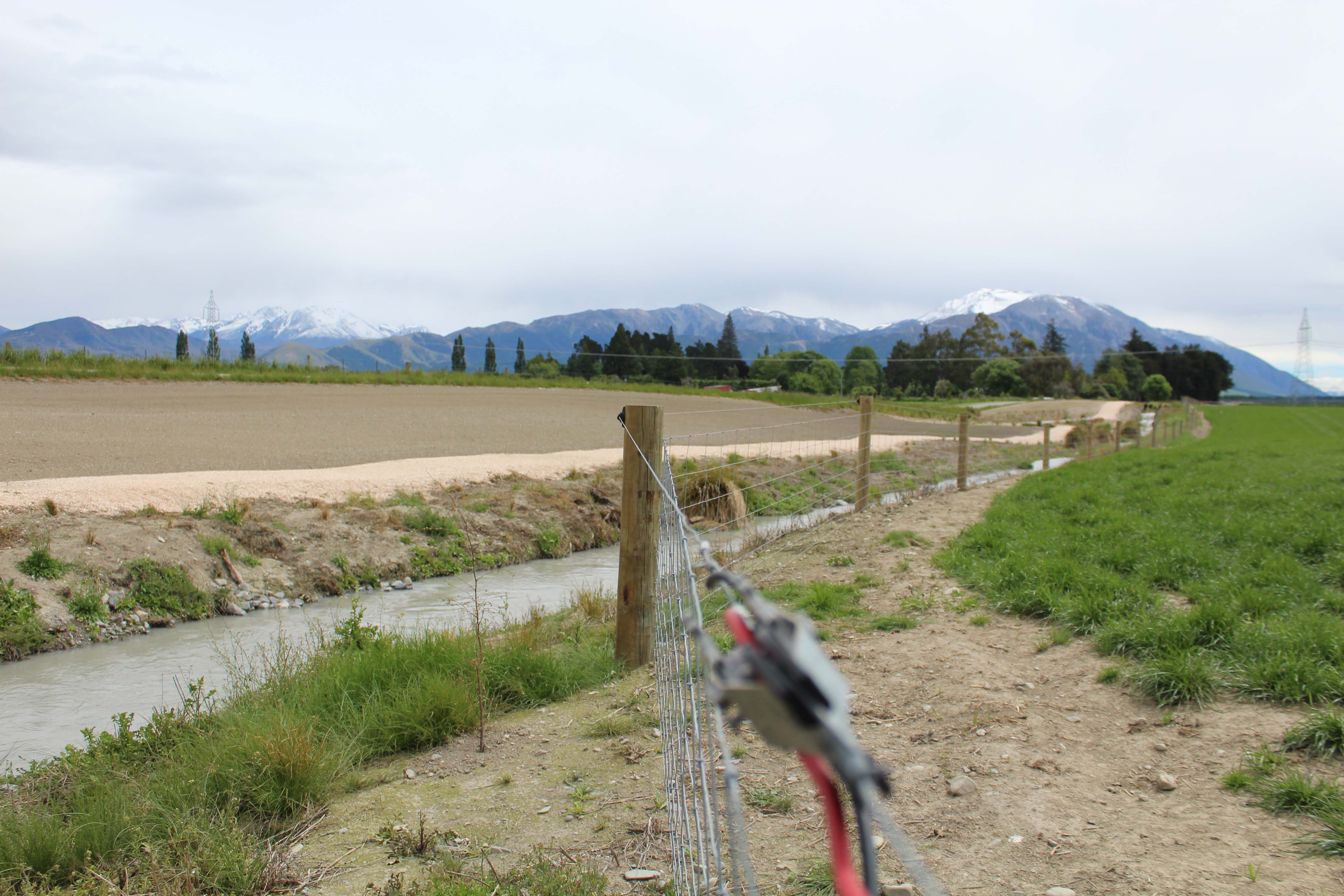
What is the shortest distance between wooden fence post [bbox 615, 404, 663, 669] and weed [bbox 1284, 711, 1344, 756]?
11.1 feet

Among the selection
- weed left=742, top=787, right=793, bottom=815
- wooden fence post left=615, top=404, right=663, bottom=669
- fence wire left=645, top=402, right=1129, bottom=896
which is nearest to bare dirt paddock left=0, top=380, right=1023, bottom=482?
fence wire left=645, top=402, right=1129, bottom=896

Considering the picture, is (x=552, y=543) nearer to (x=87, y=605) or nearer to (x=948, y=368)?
(x=87, y=605)

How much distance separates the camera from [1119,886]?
Result: 9.13ft

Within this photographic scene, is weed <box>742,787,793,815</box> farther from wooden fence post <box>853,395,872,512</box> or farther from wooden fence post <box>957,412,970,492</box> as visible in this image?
wooden fence post <box>957,412,970,492</box>

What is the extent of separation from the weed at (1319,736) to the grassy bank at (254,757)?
11.9 ft

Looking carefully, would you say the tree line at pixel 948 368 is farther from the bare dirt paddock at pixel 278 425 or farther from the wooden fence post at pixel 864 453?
the wooden fence post at pixel 864 453

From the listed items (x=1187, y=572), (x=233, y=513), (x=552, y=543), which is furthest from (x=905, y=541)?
(x=233, y=513)

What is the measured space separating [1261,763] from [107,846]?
481cm

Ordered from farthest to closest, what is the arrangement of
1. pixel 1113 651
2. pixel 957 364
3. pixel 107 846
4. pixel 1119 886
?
pixel 957 364 < pixel 1113 651 < pixel 107 846 < pixel 1119 886

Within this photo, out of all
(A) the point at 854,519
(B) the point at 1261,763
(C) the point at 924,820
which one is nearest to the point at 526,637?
(C) the point at 924,820

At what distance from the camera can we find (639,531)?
209 inches

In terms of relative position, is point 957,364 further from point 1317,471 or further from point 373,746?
point 373,746

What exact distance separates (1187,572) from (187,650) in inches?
334

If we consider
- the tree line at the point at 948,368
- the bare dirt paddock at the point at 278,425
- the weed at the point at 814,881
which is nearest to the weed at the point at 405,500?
the bare dirt paddock at the point at 278,425
